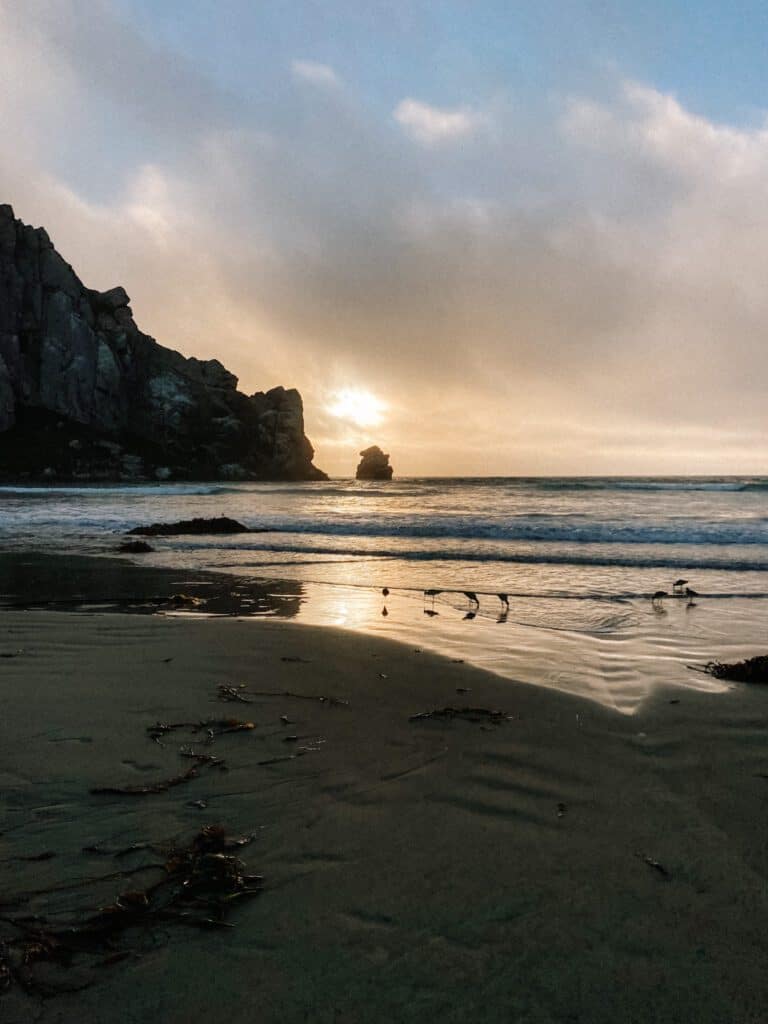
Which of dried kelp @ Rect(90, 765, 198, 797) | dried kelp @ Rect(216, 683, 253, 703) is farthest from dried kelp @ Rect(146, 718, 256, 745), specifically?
dried kelp @ Rect(90, 765, 198, 797)

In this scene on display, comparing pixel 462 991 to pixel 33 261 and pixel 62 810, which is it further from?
pixel 33 261

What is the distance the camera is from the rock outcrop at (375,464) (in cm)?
12125

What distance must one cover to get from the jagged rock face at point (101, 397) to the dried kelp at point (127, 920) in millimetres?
85967

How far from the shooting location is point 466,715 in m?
3.77

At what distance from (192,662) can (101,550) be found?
34.6 feet

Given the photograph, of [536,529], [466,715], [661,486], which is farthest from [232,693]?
[661,486]

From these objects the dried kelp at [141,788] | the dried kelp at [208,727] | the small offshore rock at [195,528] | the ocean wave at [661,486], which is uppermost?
the ocean wave at [661,486]

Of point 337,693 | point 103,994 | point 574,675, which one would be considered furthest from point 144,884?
point 574,675

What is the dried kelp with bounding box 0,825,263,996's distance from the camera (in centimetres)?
161

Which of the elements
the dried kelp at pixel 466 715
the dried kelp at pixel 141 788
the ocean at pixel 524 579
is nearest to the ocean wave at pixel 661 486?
the ocean at pixel 524 579

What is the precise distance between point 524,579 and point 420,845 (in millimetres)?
8314

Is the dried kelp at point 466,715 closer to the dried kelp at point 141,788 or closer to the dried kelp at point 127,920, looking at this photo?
the dried kelp at point 141,788

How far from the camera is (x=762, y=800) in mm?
2688

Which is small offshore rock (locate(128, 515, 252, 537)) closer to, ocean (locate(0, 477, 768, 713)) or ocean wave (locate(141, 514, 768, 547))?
ocean (locate(0, 477, 768, 713))
